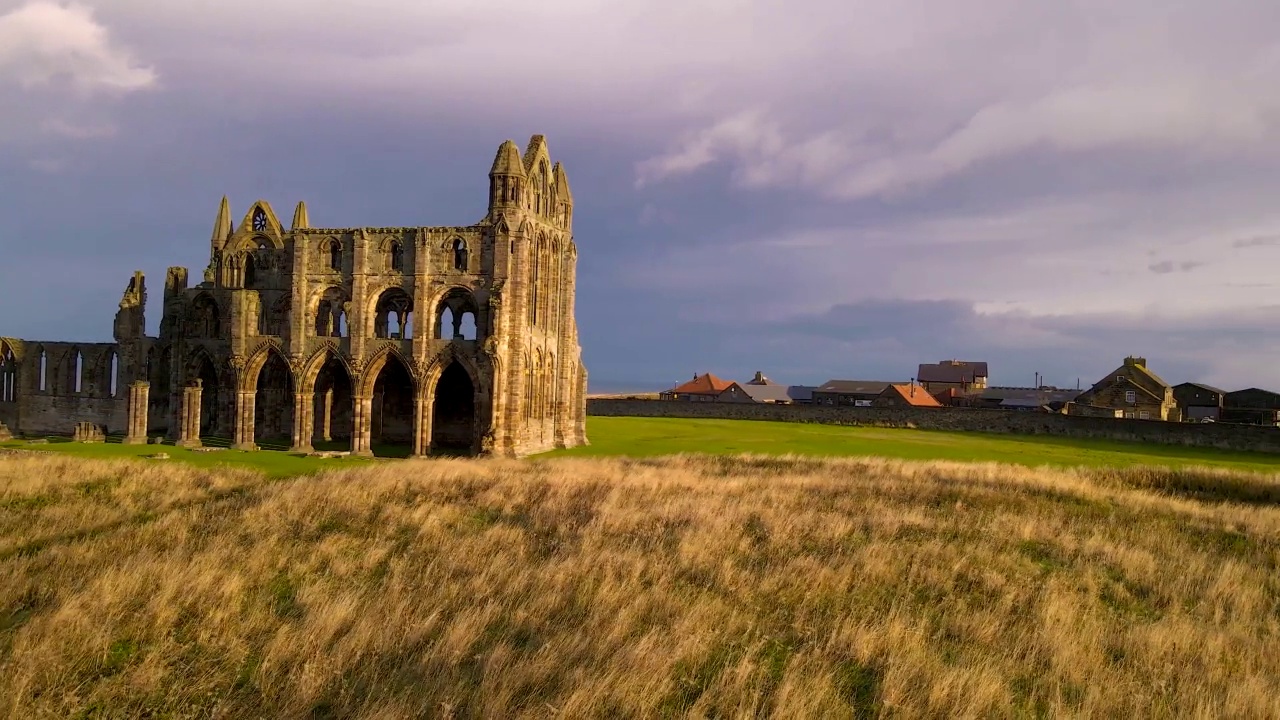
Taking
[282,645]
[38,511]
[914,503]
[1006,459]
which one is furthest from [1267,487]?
[38,511]

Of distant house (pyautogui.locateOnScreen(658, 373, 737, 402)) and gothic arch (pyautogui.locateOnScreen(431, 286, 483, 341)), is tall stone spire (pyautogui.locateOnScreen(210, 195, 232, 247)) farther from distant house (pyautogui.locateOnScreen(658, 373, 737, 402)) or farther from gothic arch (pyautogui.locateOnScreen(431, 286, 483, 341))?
distant house (pyautogui.locateOnScreen(658, 373, 737, 402))

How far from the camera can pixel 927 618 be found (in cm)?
1041

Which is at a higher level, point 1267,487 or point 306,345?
point 306,345

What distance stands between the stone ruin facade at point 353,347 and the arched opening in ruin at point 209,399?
0.35ft

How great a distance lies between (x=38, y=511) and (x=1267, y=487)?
34.1 meters

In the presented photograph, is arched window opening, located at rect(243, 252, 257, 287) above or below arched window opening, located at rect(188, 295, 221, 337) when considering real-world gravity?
above

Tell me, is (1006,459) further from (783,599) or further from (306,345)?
(306,345)

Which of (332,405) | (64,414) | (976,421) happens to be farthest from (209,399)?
(976,421)

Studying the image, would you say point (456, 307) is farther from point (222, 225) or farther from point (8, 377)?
point (8, 377)

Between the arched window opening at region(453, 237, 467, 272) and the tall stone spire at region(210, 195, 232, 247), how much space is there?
15.1m

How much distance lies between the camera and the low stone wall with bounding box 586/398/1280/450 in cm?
4644

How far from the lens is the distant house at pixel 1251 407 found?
221 ft

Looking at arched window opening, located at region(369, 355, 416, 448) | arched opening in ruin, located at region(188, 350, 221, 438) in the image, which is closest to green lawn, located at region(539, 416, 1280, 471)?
arched window opening, located at region(369, 355, 416, 448)

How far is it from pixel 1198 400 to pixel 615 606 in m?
83.2
